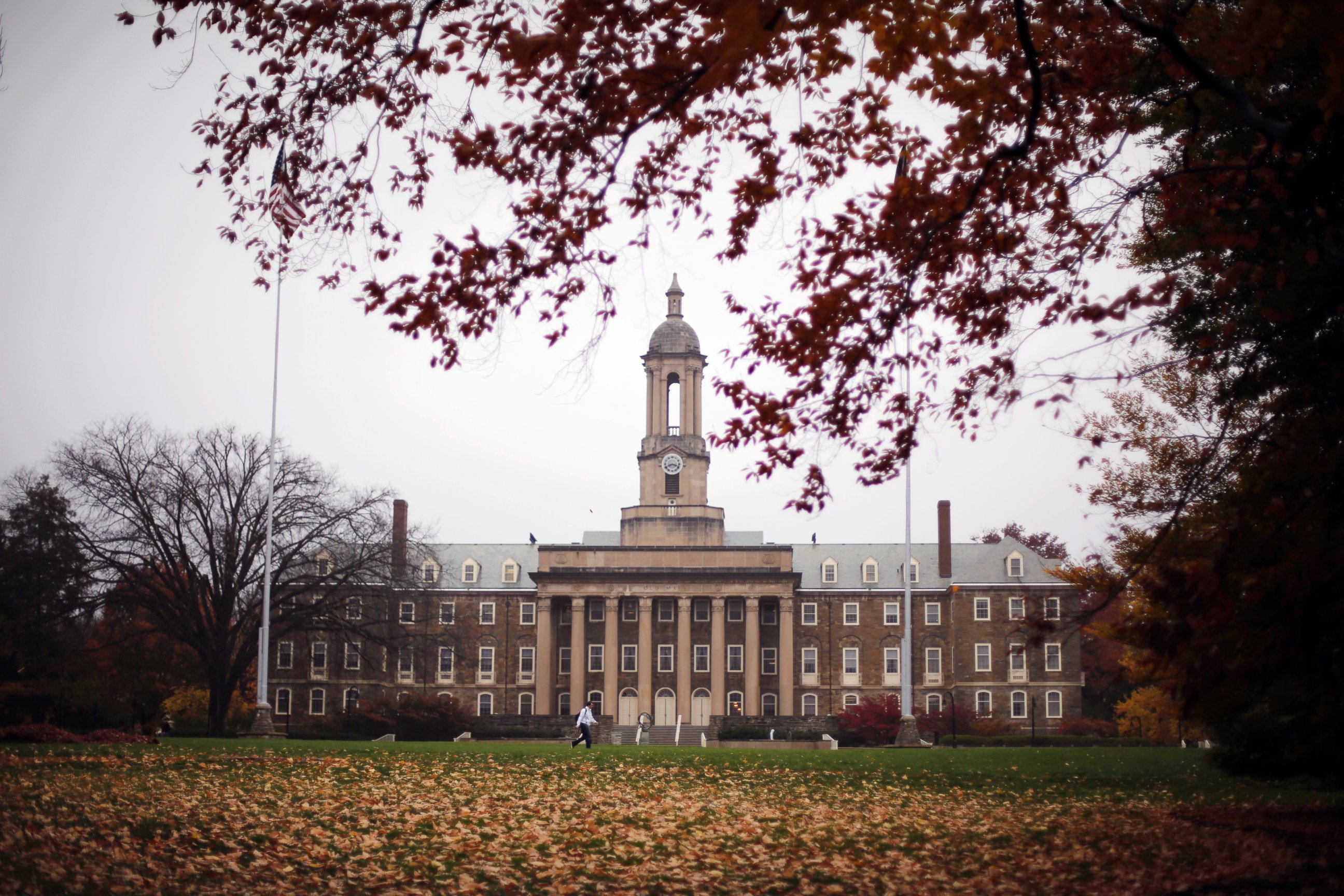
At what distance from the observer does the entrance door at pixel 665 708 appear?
255 ft

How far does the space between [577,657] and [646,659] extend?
4.61m

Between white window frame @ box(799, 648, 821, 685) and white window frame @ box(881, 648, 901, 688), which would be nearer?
white window frame @ box(881, 648, 901, 688)

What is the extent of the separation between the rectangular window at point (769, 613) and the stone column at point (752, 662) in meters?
1.62

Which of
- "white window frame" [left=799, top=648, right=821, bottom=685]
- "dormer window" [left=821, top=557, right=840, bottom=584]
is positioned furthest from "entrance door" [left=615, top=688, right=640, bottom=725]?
"dormer window" [left=821, top=557, right=840, bottom=584]

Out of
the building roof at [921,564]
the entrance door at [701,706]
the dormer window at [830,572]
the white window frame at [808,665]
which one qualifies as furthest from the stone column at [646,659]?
the dormer window at [830,572]

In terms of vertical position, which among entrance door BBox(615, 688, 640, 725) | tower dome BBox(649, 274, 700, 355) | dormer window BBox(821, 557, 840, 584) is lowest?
entrance door BBox(615, 688, 640, 725)

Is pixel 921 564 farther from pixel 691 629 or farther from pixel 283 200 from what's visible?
pixel 283 200

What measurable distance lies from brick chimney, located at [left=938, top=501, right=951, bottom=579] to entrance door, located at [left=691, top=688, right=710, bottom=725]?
18.4m

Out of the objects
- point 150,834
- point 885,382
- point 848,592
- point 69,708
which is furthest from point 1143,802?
point 848,592

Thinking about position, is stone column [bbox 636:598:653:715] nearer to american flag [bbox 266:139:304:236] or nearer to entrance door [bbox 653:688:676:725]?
entrance door [bbox 653:688:676:725]

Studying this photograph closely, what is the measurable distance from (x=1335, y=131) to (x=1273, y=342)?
9.00 ft

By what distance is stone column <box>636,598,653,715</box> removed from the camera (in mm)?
77938

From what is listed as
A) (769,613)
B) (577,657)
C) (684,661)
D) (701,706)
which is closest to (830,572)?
(769,613)

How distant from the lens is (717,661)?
7888 centimetres
